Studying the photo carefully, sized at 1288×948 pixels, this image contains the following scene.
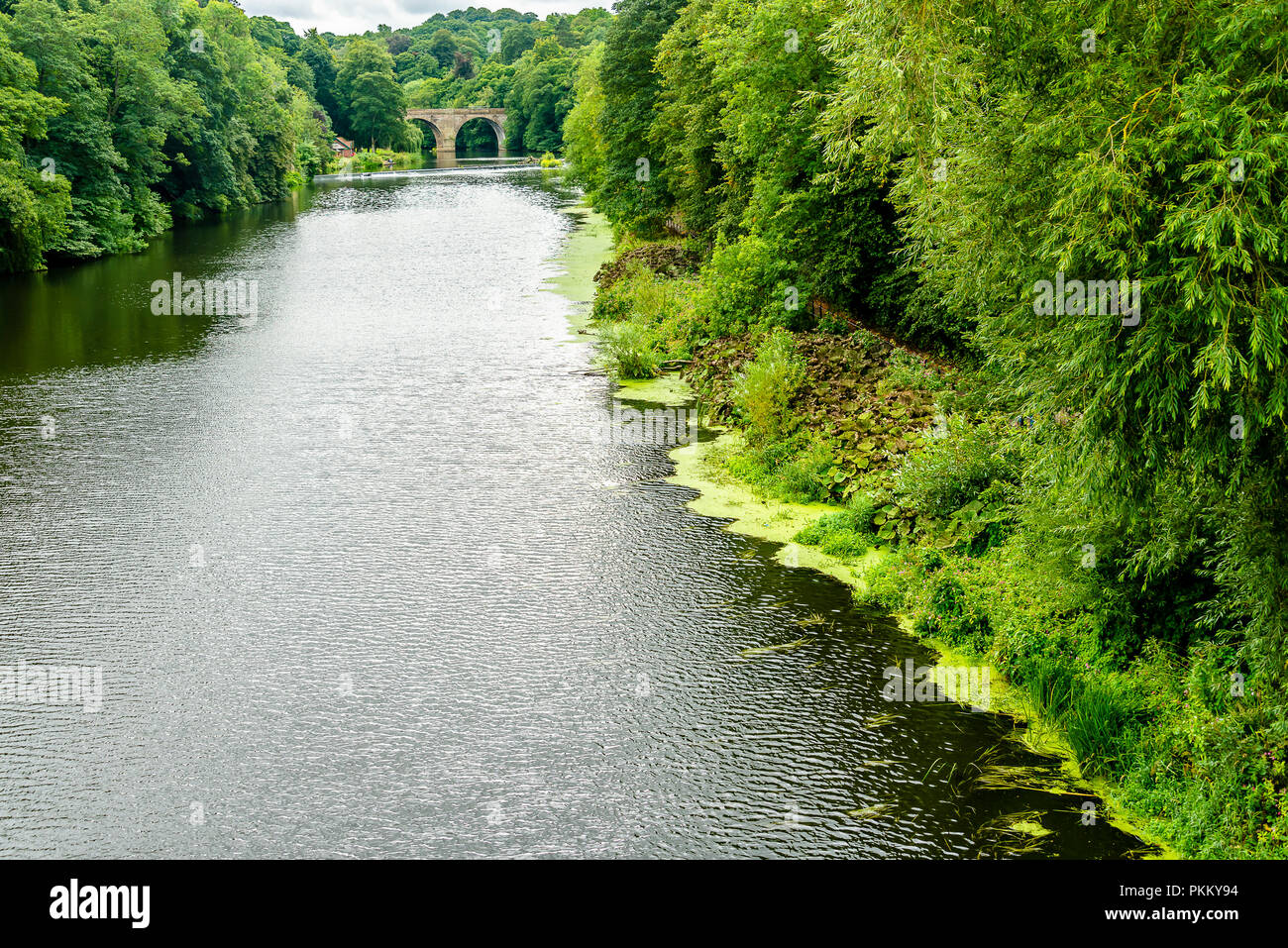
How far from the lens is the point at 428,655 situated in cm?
1048

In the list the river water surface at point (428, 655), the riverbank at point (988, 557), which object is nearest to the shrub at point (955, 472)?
the riverbank at point (988, 557)

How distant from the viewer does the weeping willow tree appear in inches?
251

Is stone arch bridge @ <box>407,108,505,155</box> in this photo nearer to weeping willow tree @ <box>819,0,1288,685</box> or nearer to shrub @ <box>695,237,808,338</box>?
shrub @ <box>695,237,808,338</box>

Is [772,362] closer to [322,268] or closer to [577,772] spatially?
[577,772]

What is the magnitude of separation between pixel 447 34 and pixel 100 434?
18241 cm

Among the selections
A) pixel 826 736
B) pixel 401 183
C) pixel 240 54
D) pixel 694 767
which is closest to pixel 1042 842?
pixel 826 736

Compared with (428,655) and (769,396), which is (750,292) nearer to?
(769,396)

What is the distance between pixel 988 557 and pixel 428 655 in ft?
19.4

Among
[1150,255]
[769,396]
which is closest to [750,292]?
[769,396]

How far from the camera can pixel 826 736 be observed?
9070mm

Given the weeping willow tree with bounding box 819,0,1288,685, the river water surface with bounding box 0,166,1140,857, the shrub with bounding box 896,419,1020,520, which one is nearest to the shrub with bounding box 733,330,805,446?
the river water surface with bounding box 0,166,1140,857

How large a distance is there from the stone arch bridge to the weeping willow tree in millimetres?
129154

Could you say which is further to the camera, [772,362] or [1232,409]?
[772,362]

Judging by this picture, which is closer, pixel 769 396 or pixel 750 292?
pixel 769 396
